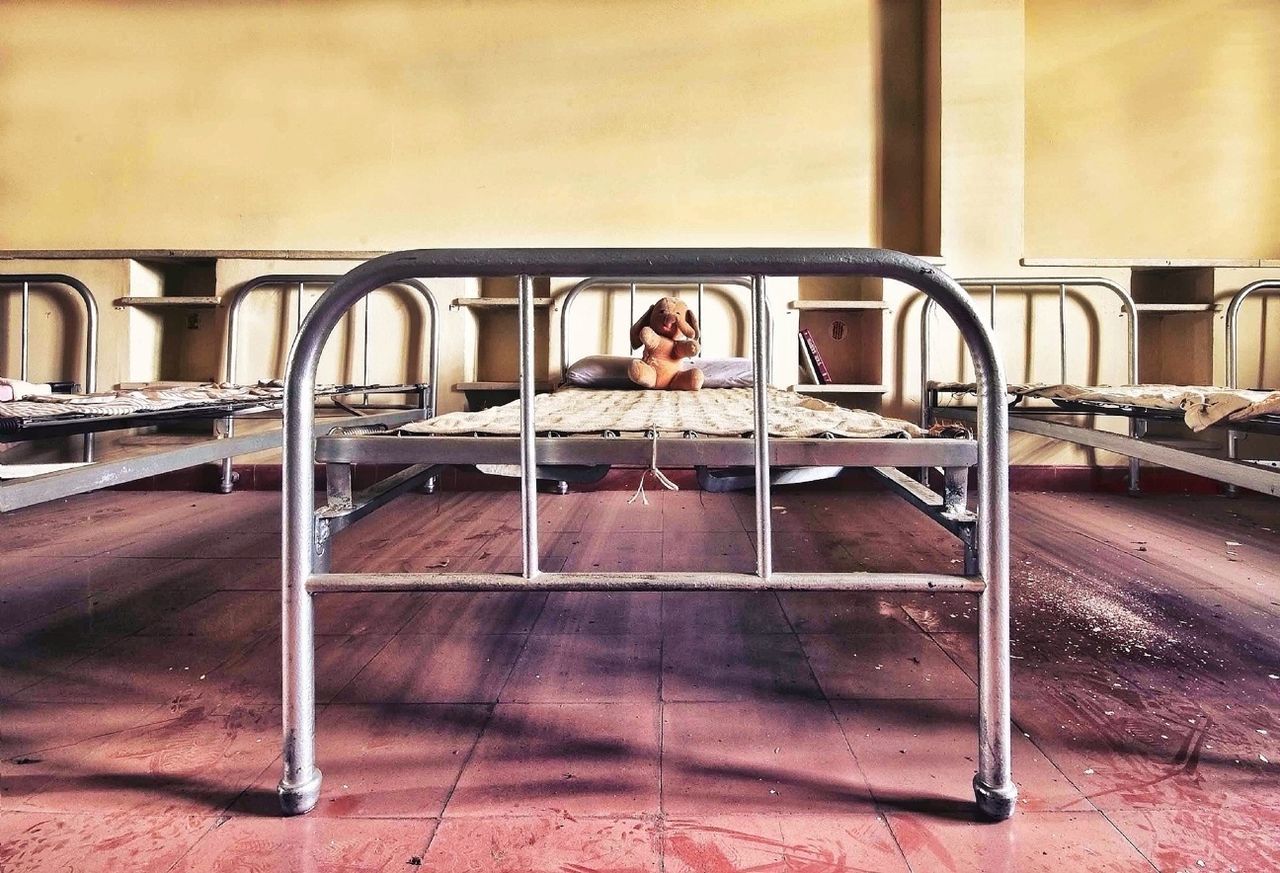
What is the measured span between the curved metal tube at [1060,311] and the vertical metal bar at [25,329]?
13.1 ft

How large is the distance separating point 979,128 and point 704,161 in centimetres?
127

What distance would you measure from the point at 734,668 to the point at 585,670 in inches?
10.9

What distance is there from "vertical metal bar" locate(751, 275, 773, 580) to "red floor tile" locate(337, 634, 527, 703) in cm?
58

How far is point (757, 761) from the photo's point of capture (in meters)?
0.93

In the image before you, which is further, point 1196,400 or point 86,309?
point 86,309

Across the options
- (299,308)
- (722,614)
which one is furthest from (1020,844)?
(299,308)

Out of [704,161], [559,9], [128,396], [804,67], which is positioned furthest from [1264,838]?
[559,9]

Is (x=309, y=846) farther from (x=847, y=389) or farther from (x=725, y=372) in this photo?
(x=847, y=389)

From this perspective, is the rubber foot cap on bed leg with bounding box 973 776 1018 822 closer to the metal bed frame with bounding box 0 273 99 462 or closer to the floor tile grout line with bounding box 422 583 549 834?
the floor tile grout line with bounding box 422 583 549 834

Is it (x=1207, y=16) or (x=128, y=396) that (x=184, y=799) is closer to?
(x=128, y=396)

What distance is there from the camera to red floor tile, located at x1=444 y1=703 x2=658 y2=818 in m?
0.83

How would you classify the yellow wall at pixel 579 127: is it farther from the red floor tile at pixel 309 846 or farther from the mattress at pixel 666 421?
the red floor tile at pixel 309 846

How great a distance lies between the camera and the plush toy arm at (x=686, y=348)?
240cm

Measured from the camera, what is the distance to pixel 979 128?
10.1 feet
